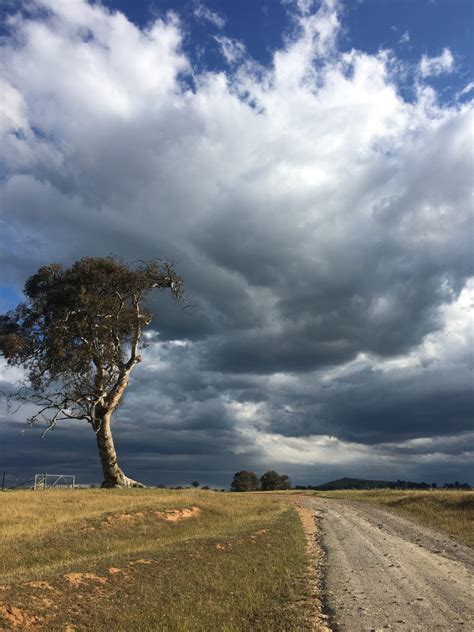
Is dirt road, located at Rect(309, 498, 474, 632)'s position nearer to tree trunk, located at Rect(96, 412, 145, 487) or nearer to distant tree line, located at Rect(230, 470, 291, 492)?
tree trunk, located at Rect(96, 412, 145, 487)

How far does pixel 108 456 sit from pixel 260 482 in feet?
248

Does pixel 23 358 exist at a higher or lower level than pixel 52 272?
lower

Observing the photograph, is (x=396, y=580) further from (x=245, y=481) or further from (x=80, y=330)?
(x=245, y=481)

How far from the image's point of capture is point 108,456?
139 feet

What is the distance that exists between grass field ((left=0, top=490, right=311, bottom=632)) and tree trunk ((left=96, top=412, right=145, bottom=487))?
50.3ft

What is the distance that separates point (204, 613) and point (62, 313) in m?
34.2

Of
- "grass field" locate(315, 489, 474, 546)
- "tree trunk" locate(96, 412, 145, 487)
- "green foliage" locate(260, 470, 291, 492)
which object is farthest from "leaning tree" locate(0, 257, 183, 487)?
"green foliage" locate(260, 470, 291, 492)

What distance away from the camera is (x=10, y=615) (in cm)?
1021

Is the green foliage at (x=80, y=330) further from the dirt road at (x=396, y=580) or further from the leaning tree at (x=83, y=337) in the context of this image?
the dirt road at (x=396, y=580)

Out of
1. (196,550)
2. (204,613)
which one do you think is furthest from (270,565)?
(204,613)

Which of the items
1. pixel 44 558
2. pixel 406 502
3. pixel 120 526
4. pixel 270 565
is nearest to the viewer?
pixel 270 565

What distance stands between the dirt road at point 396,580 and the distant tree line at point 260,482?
85.7m

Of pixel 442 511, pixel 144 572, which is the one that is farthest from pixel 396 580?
pixel 442 511

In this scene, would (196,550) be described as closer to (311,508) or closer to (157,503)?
(157,503)
